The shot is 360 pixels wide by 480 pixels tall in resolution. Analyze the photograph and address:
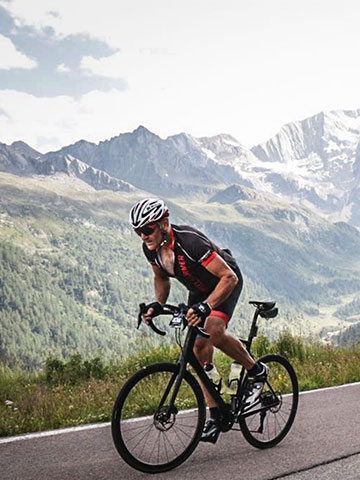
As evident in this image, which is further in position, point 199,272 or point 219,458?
point 199,272

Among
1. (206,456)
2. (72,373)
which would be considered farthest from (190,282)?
(72,373)

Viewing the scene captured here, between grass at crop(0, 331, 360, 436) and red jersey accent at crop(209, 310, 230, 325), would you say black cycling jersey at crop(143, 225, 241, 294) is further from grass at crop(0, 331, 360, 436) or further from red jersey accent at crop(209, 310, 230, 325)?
grass at crop(0, 331, 360, 436)

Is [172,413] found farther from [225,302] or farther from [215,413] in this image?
[225,302]

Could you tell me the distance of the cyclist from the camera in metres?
4.85

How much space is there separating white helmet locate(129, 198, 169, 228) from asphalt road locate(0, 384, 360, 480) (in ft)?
6.35

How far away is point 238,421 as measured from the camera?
5.23m

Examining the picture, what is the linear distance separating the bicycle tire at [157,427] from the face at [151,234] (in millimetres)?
979

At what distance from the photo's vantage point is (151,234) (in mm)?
4922

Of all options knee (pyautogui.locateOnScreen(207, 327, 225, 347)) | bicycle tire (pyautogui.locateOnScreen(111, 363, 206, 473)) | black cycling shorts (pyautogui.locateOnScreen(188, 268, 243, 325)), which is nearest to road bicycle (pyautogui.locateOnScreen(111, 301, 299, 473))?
bicycle tire (pyautogui.locateOnScreen(111, 363, 206, 473))

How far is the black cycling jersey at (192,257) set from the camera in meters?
4.93

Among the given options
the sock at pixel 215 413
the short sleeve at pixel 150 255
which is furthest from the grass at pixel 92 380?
the short sleeve at pixel 150 255

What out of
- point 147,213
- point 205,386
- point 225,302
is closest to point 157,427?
point 205,386

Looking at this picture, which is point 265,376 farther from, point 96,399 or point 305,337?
point 305,337

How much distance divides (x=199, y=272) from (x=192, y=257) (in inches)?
7.8
